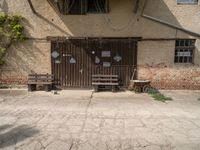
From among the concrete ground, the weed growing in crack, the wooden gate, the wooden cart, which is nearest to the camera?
the concrete ground

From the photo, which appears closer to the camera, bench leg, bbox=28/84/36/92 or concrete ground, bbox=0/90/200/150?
concrete ground, bbox=0/90/200/150

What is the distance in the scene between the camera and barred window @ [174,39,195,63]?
14.3 m

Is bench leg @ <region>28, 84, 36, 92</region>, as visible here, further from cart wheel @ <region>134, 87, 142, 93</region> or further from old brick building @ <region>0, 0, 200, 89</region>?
cart wheel @ <region>134, 87, 142, 93</region>

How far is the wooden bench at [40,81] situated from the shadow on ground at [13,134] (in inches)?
211

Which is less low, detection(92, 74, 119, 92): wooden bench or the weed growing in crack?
detection(92, 74, 119, 92): wooden bench

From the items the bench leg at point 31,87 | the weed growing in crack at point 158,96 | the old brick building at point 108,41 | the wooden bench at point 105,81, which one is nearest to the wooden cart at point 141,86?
the weed growing in crack at point 158,96

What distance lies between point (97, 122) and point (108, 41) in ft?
19.8

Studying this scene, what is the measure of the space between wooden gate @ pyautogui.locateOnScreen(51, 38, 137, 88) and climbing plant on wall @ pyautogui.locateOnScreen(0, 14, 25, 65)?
1729 millimetres

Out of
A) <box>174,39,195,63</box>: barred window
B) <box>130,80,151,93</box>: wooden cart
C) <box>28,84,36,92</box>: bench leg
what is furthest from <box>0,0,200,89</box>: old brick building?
<box>28,84,36,92</box>: bench leg

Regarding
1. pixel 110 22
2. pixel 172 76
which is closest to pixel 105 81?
pixel 110 22

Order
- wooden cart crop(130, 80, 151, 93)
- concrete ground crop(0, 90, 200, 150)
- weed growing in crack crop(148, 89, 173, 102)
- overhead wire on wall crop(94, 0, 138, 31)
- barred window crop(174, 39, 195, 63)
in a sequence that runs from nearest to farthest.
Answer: concrete ground crop(0, 90, 200, 150) < weed growing in crack crop(148, 89, 173, 102) < wooden cart crop(130, 80, 151, 93) < overhead wire on wall crop(94, 0, 138, 31) < barred window crop(174, 39, 195, 63)

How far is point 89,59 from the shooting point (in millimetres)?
14281

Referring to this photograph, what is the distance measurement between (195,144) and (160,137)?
908 mm

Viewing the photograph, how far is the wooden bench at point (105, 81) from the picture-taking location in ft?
45.6
